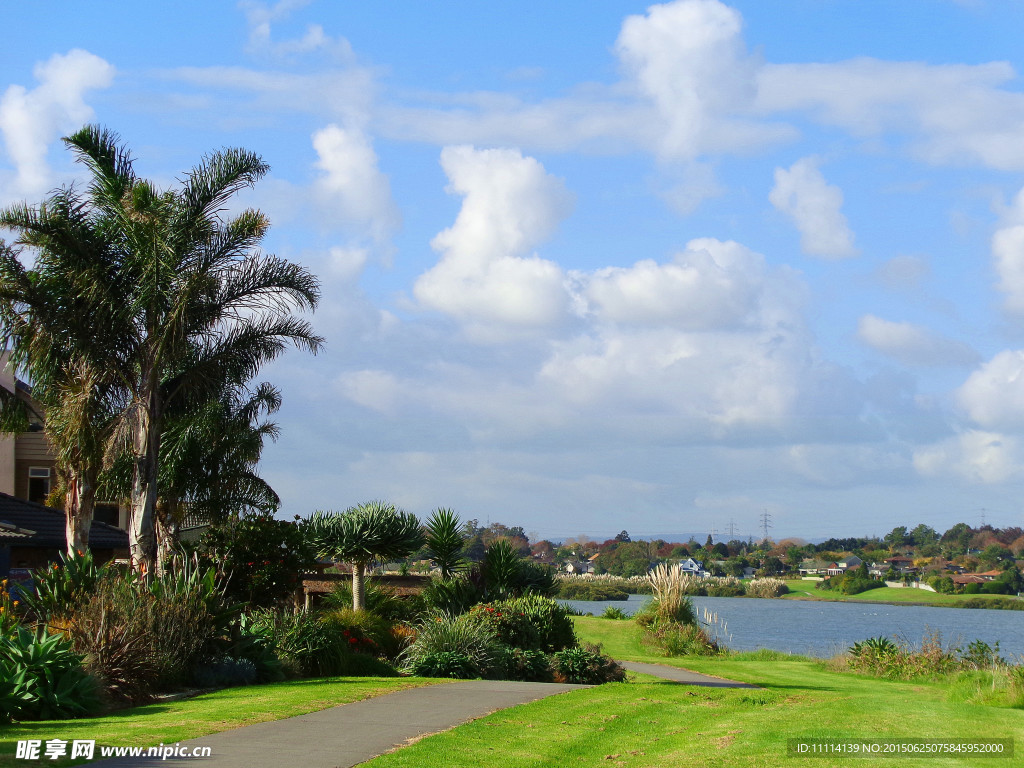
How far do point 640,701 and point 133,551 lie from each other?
10218mm

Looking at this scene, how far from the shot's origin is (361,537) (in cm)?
2050

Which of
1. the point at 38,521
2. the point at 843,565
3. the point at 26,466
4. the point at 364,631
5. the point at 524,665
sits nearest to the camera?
the point at 524,665

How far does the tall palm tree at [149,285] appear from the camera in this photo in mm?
18453

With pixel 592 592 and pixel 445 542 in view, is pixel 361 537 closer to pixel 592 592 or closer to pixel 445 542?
pixel 445 542

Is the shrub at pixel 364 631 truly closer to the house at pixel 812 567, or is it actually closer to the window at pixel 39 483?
the window at pixel 39 483

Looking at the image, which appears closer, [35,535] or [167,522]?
[35,535]

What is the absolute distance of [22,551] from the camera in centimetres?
2811

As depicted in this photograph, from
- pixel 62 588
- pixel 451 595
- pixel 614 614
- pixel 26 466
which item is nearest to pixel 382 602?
pixel 451 595

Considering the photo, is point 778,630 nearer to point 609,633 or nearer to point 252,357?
point 609,633

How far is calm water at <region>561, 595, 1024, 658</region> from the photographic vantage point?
34156 millimetres

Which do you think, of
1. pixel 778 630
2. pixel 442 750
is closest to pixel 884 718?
pixel 442 750

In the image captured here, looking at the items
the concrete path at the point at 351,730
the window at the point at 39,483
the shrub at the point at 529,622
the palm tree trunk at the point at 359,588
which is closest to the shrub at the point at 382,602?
the palm tree trunk at the point at 359,588

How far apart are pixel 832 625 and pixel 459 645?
37.4 meters

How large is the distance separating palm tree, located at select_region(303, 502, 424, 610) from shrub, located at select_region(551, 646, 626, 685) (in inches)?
202
